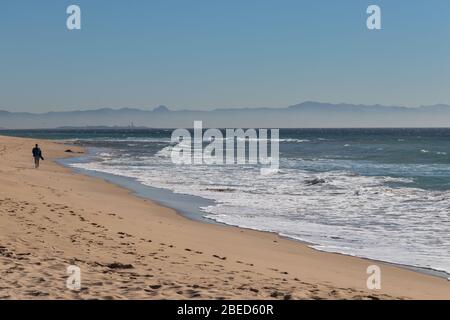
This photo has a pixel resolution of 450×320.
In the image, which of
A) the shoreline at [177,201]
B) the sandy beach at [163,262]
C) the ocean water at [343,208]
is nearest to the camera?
the sandy beach at [163,262]

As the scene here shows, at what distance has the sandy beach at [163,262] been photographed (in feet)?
23.0

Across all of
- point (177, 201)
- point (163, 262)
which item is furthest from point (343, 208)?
point (163, 262)

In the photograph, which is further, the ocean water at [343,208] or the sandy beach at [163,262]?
the ocean water at [343,208]

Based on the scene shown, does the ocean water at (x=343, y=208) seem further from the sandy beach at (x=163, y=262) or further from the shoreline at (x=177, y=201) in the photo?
the sandy beach at (x=163, y=262)

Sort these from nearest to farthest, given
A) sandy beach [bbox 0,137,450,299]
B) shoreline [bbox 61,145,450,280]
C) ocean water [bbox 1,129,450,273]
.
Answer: sandy beach [bbox 0,137,450,299], shoreline [bbox 61,145,450,280], ocean water [bbox 1,129,450,273]

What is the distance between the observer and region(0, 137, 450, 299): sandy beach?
7000mm

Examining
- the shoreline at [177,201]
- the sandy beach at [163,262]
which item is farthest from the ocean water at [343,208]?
the sandy beach at [163,262]

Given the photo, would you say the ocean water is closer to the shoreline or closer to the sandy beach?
the shoreline

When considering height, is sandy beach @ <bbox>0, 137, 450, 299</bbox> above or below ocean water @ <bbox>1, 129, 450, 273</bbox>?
above

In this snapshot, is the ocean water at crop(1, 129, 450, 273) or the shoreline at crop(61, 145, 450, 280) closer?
the shoreline at crop(61, 145, 450, 280)

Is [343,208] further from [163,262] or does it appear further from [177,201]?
[163,262]

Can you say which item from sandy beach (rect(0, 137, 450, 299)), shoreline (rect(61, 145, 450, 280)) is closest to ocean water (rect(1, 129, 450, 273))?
shoreline (rect(61, 145, 450, 280))
